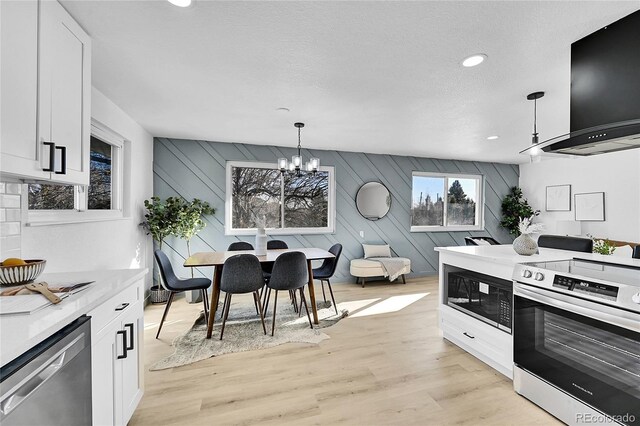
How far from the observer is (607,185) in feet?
16.4

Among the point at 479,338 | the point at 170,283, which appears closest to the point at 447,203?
the point at 479,338

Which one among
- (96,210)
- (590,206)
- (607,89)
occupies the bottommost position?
(96,210)

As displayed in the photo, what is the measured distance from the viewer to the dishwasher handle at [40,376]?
81 cm

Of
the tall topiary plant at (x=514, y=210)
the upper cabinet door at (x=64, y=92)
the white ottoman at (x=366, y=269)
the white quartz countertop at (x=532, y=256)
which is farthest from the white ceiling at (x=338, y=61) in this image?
the tall topiary plant at (x=514, y=210)

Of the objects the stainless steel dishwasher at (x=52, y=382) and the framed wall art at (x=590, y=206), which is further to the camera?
the framed wall art at (x=590, y=206)

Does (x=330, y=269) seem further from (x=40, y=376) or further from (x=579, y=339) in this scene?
(x=40, y=376)

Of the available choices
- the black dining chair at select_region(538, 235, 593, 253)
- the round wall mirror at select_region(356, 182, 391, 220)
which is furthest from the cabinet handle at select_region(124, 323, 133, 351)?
the round wall mirror at select_region(356, 182, 391, 220)

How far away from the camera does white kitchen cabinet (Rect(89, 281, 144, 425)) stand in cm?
132

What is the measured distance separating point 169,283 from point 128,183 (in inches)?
55.4

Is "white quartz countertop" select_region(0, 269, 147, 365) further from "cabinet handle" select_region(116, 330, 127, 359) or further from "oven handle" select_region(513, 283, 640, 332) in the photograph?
"oven handle" select_region(513, 283, 640, 332)

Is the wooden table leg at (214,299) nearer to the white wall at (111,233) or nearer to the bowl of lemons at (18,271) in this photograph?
the white wall at (111,233)

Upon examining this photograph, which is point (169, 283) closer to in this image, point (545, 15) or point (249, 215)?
point (249, 215)

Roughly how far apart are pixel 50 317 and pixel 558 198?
7.57 m

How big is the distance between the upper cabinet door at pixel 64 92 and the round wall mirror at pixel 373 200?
14.3ft
